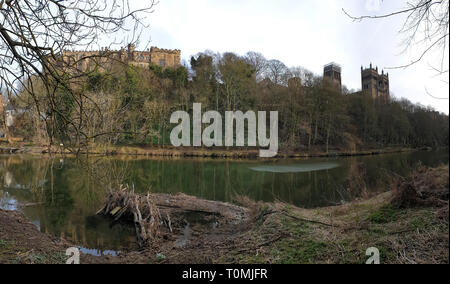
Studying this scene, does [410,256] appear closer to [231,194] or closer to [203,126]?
[231,194]

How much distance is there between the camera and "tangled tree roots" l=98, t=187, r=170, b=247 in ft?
19.1

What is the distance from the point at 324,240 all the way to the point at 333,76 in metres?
29.3

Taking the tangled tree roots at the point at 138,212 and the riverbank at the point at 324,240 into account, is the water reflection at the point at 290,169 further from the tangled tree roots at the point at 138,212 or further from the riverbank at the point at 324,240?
the riverbank at the point at 324,240

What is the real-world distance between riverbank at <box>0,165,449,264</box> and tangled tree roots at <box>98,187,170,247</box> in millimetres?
307

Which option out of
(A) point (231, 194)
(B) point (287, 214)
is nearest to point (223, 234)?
(B) point (287, 214)

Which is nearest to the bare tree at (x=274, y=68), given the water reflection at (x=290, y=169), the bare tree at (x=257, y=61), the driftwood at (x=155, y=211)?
the bare tree at (x=257, y=61)

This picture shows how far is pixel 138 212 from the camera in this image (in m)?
6.50

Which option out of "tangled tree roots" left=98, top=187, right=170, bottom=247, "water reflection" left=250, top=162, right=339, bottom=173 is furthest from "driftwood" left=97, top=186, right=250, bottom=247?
"water reflection" left=250, top=162, right=339, bottom=173

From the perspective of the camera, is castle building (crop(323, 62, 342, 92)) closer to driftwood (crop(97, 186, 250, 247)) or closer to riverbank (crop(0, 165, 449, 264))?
driftwood (crop(97, 186, 250, 247))

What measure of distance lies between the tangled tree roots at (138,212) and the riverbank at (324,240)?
1.01ft

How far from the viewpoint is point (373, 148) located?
27.9 metres

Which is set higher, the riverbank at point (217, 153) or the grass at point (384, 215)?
the riverbank at point (217, 153)

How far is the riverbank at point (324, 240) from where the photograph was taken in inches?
130

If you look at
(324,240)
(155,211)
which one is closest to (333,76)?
(155,211)
